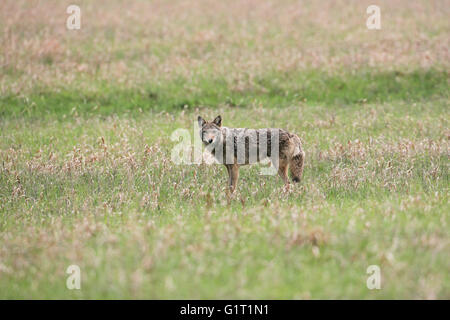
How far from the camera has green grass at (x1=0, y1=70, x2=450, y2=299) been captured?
621 centimetres

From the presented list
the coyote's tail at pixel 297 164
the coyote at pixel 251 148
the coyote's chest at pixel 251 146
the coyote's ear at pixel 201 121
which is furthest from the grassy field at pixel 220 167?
the coyote's ear at pixel 201 121

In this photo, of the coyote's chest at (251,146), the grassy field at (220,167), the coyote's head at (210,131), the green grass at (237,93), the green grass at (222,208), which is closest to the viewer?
the green grass at (222,208)

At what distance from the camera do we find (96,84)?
20109 millimetres

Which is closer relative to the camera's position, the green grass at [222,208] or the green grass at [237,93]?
the green grass at [222,208]

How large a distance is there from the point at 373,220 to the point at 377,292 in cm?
201

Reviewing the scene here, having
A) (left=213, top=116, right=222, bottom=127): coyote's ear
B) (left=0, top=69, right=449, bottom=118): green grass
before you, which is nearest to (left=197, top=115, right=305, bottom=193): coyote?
(left=213, top=116, right=222, bottom=127): coyote's ear

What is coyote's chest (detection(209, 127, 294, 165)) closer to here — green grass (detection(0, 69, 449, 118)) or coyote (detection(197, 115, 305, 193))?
coyote (detection(197, 115, 305, 193))

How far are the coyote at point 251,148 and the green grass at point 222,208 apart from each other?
49 cm

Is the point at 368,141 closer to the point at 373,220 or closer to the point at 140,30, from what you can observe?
the point at 373,220

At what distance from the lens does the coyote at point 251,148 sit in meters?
10.7

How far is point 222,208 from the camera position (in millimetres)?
9266

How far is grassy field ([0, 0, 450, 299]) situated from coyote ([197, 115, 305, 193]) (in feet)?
1.66

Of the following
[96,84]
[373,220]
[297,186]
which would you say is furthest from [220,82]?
[373,220]

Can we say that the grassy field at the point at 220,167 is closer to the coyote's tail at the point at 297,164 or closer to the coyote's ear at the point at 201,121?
the coyote's tail at the point at 297,164
